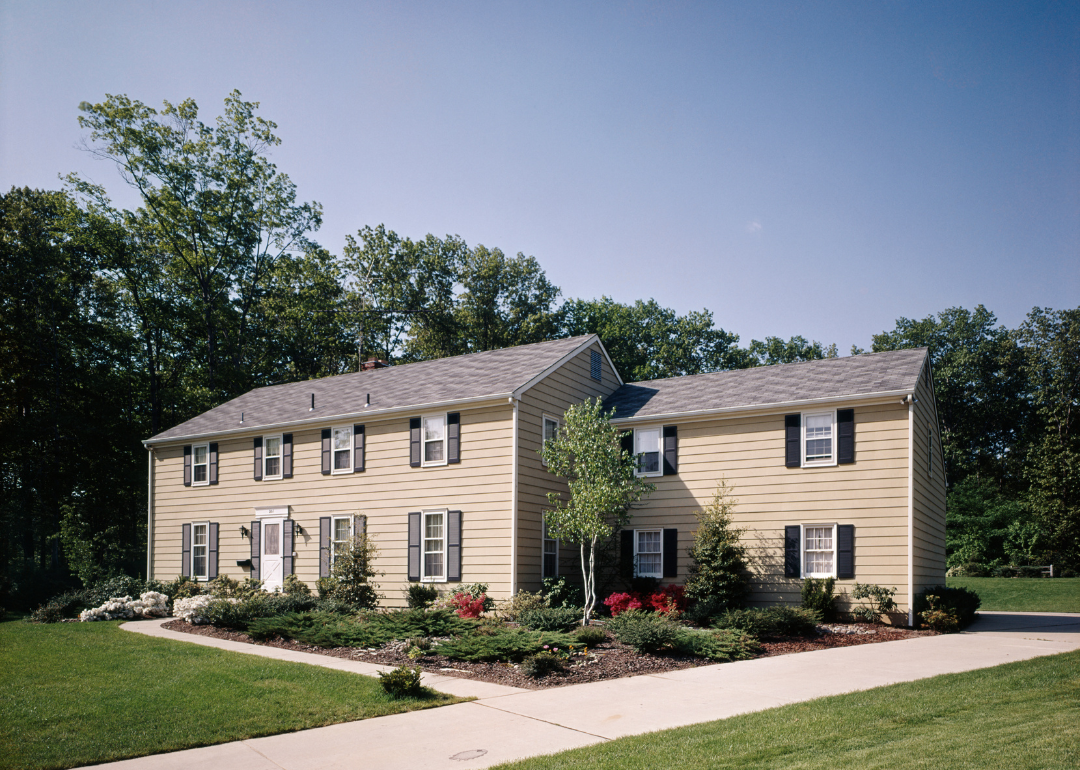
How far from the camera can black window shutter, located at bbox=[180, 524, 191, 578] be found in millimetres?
24234

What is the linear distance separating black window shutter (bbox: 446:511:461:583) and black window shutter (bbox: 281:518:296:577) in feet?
17.8

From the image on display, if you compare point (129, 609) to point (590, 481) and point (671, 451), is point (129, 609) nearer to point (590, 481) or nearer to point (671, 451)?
point (590, 481)

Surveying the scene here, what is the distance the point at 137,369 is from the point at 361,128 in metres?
26.2

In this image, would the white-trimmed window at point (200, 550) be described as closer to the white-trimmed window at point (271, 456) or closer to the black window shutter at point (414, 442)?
the white-trimmed window at point (271, 456)

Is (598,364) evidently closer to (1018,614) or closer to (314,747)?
(1018,614)

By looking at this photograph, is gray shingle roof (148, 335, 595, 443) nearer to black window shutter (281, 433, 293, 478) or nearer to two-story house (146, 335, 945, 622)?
two-story house (146, 335, 945, 622)

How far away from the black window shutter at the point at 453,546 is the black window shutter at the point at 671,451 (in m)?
5.47

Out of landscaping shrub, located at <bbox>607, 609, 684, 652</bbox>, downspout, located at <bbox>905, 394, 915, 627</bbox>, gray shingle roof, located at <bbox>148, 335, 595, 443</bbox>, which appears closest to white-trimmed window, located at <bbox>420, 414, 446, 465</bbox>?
gray shingle roof, located at <bbox>148, 335, 595, 443</bbox>

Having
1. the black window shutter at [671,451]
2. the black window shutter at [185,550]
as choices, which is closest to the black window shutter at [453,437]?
the black window shutter at [671,451]

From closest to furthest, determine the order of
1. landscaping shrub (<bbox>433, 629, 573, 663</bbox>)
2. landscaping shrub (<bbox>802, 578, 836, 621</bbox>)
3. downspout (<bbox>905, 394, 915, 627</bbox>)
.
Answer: landscaping shrub (<bbox>433, 629, 573, 663</bbox>)
downspout (<bbox>905, 394, 915, 627</bbox>)
landscaping shrub (<bbox>802, 578, 836, 621</bbox>)

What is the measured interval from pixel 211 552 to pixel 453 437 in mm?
9689

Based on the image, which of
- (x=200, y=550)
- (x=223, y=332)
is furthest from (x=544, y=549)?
(x=223, y=332)

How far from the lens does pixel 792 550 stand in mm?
17938

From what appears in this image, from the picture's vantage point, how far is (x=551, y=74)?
1441 centimetres
